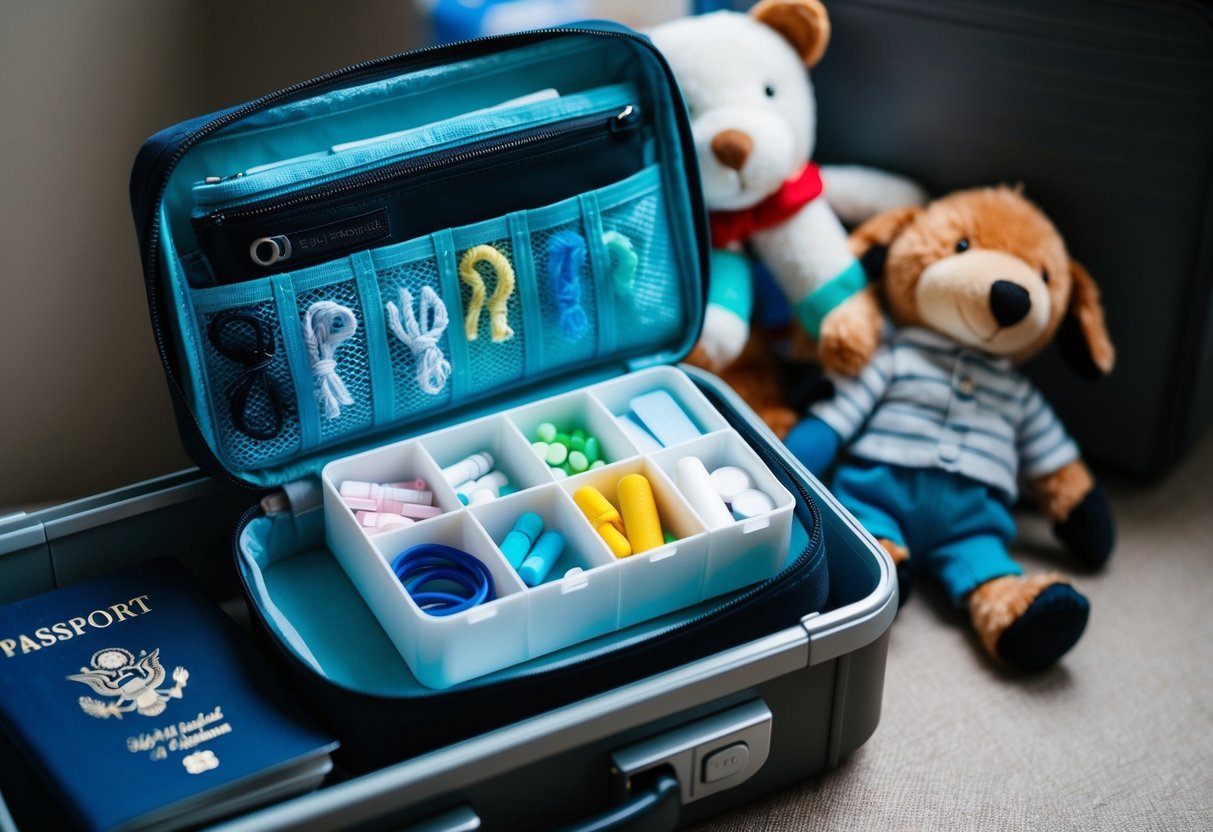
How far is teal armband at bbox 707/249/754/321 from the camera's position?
4.01 ft

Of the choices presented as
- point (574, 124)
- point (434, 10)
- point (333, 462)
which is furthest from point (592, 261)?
point (434, 10)

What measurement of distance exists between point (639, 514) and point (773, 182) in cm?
37

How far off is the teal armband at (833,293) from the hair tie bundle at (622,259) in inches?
8.4

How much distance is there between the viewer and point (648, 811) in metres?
0.87

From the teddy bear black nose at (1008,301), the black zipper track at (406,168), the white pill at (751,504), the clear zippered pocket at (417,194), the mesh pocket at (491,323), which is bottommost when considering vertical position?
the white pill at (751,504)

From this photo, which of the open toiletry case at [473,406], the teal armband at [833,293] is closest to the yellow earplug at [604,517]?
the open toiletry case at [473,406]

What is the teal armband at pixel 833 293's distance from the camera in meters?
1.21

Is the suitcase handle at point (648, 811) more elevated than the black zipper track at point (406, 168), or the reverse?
the black zipper track at point (406, 168)

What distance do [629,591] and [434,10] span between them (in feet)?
2.07

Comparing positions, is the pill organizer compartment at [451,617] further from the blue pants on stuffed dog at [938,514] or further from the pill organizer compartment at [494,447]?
the blue pants on stuffed dog at [938,514]

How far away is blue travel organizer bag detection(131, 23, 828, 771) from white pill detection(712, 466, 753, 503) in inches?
0.6

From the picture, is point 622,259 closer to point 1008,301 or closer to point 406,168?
point 406,168

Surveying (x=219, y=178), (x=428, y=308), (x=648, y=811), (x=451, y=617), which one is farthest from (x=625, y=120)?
(x=648, y=811)

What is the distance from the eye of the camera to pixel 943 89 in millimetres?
1201
